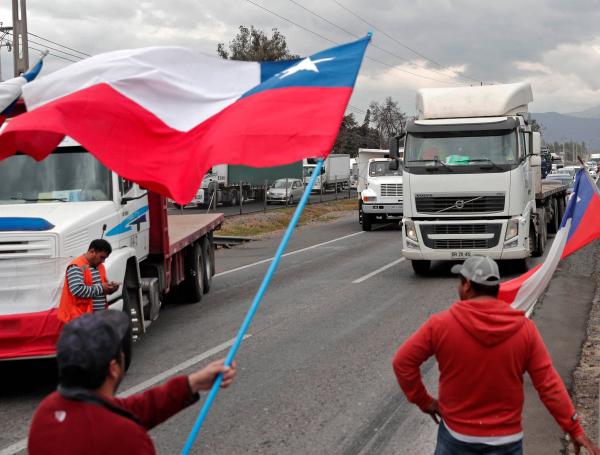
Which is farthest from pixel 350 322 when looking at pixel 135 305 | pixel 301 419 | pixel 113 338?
pixel 113 338

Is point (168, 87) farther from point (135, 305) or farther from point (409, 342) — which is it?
point (135, 305)

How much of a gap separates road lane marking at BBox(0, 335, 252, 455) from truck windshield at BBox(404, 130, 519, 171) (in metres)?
6.47

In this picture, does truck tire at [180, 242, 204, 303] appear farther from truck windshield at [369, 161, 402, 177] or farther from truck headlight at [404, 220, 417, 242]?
truck windshield at [369, 161, 402, 177]

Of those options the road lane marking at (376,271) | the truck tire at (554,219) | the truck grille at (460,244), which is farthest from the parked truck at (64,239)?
the truck tire at (554,219)

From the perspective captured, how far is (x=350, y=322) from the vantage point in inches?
448

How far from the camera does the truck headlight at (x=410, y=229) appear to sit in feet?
51.2

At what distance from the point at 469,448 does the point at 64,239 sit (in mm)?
5405

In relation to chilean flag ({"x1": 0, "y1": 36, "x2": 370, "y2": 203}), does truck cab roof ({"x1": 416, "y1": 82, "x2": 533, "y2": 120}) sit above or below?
above

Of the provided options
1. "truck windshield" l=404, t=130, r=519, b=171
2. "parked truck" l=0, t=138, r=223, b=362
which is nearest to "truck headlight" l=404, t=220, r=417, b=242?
"truck windshield" l=404, t=130, r=519, b=171

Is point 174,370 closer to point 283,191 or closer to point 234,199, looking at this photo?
point 234,199

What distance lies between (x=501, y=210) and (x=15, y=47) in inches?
654

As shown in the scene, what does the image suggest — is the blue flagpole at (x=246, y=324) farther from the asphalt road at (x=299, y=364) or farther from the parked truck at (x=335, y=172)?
the parked truck at (x=335, y=172)

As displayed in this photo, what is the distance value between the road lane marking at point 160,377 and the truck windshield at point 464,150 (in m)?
6.47

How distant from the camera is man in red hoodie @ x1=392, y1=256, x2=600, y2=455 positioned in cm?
385
